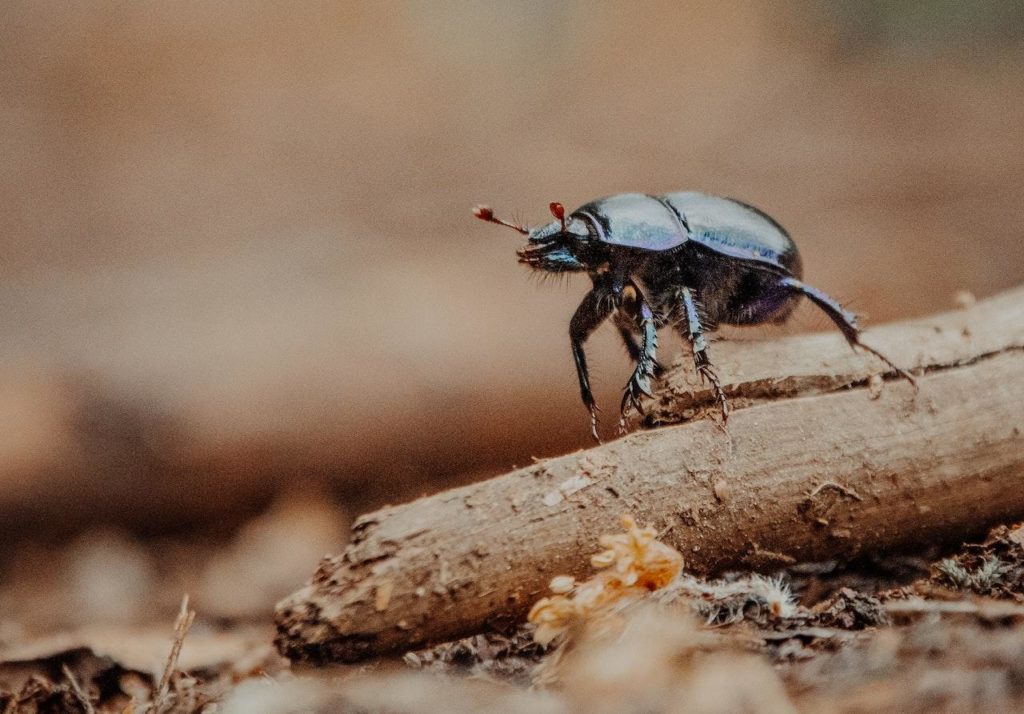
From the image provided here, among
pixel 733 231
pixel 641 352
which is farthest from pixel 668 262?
pixel 641 352

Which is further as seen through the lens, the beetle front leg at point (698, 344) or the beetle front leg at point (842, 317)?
the beetle front leg at point (842, 317)

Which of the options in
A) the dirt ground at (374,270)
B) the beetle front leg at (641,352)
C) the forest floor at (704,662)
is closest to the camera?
the forest floor at (704,662)

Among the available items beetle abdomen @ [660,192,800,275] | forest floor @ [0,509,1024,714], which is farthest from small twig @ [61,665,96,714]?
beetle abdomen @ [660,192,800,275]

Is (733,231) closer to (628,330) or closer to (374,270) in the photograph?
(628,330)

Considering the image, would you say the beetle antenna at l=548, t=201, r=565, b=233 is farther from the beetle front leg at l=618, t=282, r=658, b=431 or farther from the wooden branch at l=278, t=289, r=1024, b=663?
the wooden branch at l=278, t=289, r=1024, b=663

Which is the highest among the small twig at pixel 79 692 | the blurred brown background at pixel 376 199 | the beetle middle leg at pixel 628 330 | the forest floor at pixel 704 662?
the blurred brown background at pixel 376 199

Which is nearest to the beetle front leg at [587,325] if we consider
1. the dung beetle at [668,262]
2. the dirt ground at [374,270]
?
the dung beetle at [668,262]

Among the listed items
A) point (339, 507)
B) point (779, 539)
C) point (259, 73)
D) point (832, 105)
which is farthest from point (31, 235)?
point (832, 105)

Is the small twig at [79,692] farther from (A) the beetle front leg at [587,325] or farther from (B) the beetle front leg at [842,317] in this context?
(B) the beetle front leg at [842,317]

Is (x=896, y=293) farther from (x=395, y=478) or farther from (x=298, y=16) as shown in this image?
(x=298, y=16)
